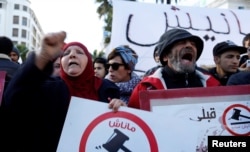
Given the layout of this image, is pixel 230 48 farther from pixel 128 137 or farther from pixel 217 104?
pixel 128 137

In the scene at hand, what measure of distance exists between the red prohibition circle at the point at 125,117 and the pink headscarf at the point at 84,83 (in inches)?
14.5

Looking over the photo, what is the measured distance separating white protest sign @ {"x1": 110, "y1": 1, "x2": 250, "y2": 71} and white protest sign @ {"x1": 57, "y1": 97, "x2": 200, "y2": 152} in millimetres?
2946

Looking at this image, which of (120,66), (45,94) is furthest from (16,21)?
(45,94)

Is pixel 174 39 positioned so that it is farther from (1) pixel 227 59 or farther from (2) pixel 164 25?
(2) pixel 164 25

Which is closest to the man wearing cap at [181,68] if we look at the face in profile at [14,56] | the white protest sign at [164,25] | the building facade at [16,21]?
the white protest sign at [164,25]

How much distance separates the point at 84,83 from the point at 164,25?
10.7 feet

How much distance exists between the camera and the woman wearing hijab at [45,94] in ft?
5.24

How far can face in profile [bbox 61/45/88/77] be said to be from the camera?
2.12 m

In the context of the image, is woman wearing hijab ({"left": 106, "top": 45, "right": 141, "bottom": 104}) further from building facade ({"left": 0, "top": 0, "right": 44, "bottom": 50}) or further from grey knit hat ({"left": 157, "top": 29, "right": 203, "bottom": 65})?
building facade ({"left": 0, "top": 0, "right": 44, "bottom": 50})

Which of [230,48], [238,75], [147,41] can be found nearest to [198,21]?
[147,41]

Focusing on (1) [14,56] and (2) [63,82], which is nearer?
(2) [63,82]

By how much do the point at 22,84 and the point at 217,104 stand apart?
3.01 ft

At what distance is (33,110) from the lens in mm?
1753

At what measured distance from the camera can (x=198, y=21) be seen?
5418 mm
